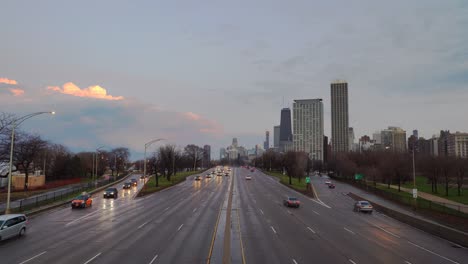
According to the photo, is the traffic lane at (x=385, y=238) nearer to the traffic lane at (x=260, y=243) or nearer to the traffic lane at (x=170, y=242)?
the traffic lane at (x=260, y=243)

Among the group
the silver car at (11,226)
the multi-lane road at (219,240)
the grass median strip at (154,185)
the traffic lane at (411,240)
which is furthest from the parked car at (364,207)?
the silver car at (11,226)

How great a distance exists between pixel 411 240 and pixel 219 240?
13428mm

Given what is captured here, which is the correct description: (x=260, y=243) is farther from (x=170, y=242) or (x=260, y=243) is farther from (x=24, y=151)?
(x=24, y=151)

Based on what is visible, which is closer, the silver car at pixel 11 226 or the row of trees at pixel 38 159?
the silver car at pixel 11 226

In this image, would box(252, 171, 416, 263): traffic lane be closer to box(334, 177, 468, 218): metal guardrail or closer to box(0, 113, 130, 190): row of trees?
box(334, 177, 468, 218): metal guardrail

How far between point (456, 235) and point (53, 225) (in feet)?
98.1

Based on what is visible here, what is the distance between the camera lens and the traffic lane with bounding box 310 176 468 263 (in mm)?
20516

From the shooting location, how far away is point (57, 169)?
311ft

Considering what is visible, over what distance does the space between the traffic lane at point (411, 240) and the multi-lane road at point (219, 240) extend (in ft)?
0.19

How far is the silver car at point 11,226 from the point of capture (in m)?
21.9

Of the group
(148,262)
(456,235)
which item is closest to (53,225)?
(148,262)

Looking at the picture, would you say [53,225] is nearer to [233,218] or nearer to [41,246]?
[41,246]

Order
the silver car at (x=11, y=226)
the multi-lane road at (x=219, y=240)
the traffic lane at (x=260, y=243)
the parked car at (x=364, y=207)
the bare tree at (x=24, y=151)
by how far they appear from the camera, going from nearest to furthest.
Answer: the traffic lane at (x=260, y=243) < the multi-lane road at (x=219, y=240) < the silver car at (x=11, y=226) < the parked car at (x=364, y=207) < the bare tree at (x=24, y=151)

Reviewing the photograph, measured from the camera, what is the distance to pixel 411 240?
82.6 ft
